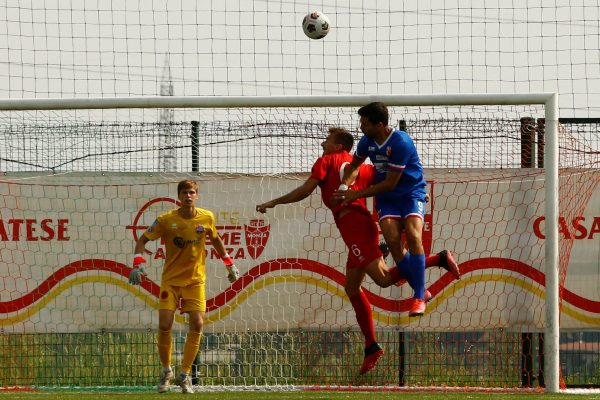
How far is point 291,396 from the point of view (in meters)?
10.1

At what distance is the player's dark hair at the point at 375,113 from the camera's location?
9703 millimetres

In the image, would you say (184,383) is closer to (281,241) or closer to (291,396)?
(291,396)

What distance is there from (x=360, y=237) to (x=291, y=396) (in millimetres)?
1421

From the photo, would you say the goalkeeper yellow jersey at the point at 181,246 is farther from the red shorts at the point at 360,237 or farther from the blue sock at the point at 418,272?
the blue sock at the point at 418,272

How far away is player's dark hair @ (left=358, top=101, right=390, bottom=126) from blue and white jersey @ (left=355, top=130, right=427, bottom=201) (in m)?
0.15

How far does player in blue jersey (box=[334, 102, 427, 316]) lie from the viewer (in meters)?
9.72

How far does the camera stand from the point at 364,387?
38.7 feet

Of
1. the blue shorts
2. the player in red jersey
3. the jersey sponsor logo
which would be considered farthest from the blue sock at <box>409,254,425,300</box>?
the jersey sponsor logo

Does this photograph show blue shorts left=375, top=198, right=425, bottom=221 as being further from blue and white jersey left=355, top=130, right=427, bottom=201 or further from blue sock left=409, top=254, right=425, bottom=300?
blue sock left=409, top=254, right=425, bottom=300

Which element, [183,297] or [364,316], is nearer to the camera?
[364,316]

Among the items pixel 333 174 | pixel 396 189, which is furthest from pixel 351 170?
pixel 396 189

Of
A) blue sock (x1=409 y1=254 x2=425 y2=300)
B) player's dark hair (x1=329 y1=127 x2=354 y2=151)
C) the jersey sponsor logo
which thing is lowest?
blue sock (x1=409 y1=254 x2=425 y2=300)

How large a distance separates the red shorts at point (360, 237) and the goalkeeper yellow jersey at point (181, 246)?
1.46 m

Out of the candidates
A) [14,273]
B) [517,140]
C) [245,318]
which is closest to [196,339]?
[245,318]
